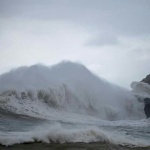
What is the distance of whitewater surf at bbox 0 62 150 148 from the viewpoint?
33.6ft

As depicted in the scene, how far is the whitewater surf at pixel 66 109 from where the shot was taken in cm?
1023

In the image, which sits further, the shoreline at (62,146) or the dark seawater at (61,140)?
the dark seawater at (61,140)

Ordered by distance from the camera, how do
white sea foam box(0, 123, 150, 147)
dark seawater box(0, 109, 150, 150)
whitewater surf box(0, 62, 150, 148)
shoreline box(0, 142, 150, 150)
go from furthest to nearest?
whitewater surf box(0, 62, 150, 148) < white sea foam box(0, 123, 150, 147) < dark seawater box(0, 109, 150, 150) < shoreline box(0, 142, 150, 150)

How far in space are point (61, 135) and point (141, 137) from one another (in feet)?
15.0

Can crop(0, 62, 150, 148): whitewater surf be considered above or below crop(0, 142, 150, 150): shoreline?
above

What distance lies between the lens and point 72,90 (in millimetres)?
21250

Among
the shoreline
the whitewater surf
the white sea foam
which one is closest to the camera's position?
the shoreline

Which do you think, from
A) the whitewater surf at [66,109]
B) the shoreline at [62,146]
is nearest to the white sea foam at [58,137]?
the whitewater surf at [66,109]

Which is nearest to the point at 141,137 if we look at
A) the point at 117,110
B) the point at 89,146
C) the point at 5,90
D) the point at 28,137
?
the point at 89,146

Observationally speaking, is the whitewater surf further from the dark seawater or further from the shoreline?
the shoreline

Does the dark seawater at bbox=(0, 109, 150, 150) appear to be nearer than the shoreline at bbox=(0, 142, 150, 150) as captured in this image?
No

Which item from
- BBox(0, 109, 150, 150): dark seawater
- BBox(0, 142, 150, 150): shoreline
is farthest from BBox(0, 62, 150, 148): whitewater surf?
BBox(0, 142, 150, 150): shoreline

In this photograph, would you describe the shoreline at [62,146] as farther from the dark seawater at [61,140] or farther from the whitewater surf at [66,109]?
the whitewater surf at [66,109]

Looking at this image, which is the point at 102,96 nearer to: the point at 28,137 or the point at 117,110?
the point at 117,110
